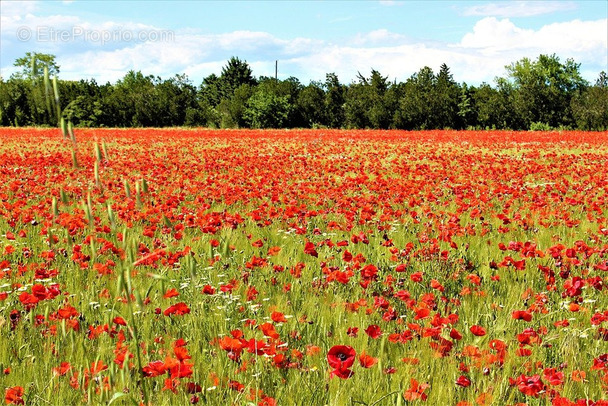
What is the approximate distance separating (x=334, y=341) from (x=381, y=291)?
1.12 meters

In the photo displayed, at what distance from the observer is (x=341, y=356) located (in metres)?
2.05

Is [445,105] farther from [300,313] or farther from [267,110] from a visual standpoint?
[300,313]

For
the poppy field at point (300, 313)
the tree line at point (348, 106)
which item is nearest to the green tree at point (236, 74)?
the tree line at point (348, 106)

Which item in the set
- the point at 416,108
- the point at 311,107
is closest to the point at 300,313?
the point at 416,108

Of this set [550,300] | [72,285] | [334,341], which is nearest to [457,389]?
[334,341]

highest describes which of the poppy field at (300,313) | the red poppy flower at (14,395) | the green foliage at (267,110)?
the red poppy flower at (14,395)

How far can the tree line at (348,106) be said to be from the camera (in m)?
43.6

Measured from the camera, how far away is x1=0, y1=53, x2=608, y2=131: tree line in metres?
43.6

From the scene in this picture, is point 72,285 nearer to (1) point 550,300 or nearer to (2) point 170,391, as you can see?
(2) point 170,391

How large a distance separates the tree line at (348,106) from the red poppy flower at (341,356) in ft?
134

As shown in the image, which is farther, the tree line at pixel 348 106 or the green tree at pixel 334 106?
the green tree at pixel 334 106

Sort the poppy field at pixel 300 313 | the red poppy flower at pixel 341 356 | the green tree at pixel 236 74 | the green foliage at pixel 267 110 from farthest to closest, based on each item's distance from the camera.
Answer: the green tree at pixel 236 74, the green foliage at pixel 267 110, the poppy field at pixel 300 313, the red poppy flower at pixel 341 356

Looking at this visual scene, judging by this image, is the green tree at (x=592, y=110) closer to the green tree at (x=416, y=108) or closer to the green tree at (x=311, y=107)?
the green tree at (x=416, y=108)

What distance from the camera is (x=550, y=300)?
12.9 feet
